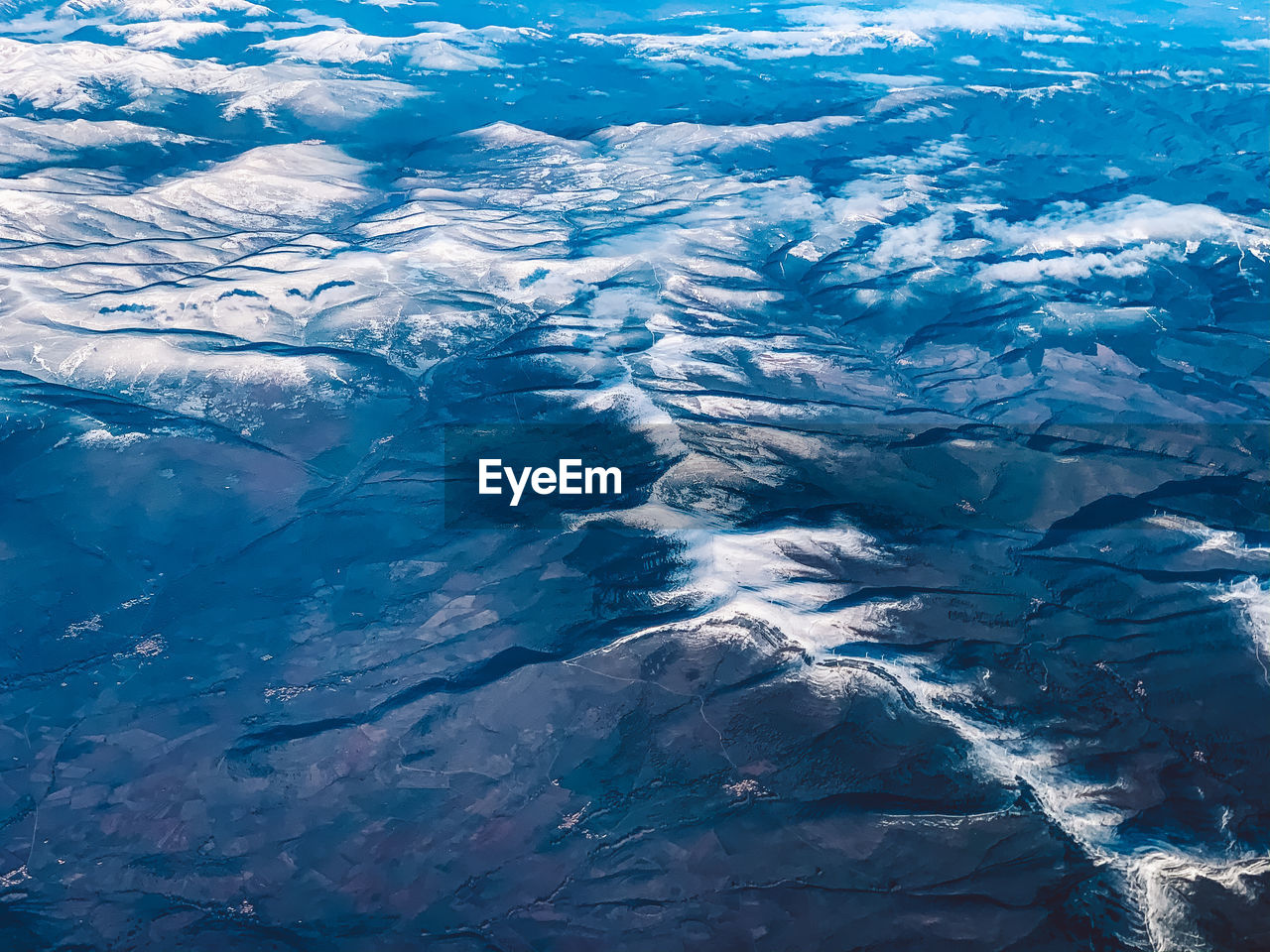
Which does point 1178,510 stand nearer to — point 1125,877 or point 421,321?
point 1125,877

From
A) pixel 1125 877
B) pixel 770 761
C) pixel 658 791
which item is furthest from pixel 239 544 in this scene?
pixel 1125 877

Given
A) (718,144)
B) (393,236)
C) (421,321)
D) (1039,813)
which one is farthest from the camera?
(718,144)

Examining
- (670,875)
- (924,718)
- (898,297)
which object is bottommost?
(670,875)

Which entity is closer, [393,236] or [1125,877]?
[1125,877]

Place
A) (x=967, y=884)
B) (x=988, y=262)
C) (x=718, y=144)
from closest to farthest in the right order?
(x=967, y=884) → (x=988, y=262) → (x=718, y=144)
